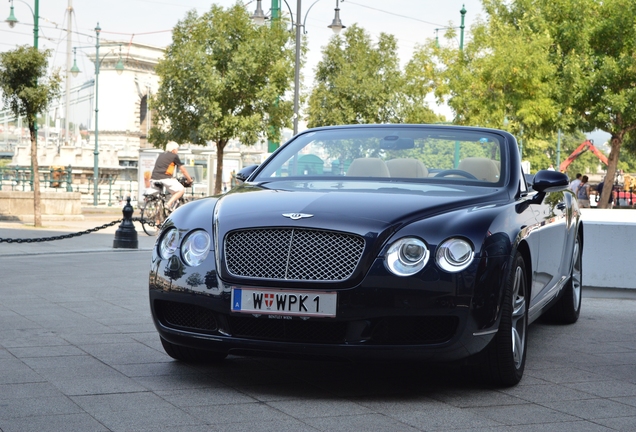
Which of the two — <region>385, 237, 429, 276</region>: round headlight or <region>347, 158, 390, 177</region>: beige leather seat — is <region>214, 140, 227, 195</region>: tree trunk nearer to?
<region>347, 158, 390, 177</region>: beige leather seat

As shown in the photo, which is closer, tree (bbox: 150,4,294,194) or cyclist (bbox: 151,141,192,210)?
cyclist (bbox: 151,141,192,210)

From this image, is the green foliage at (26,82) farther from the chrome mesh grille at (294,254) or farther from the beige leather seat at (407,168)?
the chrome mesh grille at (294,254)

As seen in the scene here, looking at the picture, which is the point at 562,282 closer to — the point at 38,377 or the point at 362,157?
the point at 362,157

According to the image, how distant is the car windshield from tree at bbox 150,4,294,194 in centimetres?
2543

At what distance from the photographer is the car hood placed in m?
4.48

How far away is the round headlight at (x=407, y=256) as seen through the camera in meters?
4.36

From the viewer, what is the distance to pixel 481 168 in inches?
227

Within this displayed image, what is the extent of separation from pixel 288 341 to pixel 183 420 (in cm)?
68

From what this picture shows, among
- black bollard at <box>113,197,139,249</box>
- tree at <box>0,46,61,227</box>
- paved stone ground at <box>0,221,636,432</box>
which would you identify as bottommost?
black bollard at <box>113,197,139,249</box>

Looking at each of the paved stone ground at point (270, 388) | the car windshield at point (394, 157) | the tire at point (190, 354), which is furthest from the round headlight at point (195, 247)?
the car windshield at point (394, 157)

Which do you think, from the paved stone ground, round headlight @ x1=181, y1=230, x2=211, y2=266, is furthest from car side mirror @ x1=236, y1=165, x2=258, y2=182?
round headlight @ x1=181, y1=230, x2=211, y2=266

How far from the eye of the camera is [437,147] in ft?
19.9

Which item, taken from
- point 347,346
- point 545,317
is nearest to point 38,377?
point 347,346

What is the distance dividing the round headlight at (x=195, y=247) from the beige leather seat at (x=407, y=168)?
146cm
